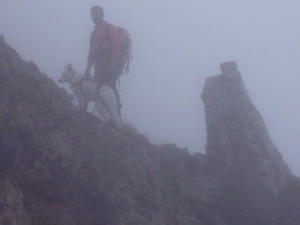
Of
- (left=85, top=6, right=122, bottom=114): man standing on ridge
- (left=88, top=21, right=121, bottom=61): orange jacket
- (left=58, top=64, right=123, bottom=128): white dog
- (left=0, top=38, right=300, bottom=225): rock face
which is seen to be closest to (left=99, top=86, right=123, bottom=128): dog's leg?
(left=58, top=64, right=123, bottom=128): white dog

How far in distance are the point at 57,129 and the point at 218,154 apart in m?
5.06

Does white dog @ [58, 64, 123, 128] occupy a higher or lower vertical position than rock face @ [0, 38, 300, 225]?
higher

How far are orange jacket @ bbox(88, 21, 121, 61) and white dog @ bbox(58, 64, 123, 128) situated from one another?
3.04 feet

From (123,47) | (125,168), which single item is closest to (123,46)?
(123,47)

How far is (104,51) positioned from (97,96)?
1.40 m

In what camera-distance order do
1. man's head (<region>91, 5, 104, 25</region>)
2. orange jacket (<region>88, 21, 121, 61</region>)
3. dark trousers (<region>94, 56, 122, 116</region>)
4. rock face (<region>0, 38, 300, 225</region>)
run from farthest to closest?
1. man's head (<region>91, 5, 104, 25</region>)
2. dark trousers (<region>94, 56, 122, 116</region>)
3. orange jacket (<region>88, 21, 121, 61</region>)
4. rock face (<region>0, 38, 300, 225</region>)

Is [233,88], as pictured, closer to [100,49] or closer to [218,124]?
[218,124]

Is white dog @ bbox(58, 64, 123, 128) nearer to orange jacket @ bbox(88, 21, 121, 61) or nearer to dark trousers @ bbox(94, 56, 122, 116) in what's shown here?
dark trousers @ bbox(94, 56, 122, 116)

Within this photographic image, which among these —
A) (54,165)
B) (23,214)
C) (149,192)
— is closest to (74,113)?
(54,165)

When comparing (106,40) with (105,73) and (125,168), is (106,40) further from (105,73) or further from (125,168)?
(125,168)

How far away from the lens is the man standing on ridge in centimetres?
1243

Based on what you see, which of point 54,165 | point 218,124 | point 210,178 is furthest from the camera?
point 218,124

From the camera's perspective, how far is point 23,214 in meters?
7.79

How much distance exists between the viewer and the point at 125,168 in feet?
34.6
